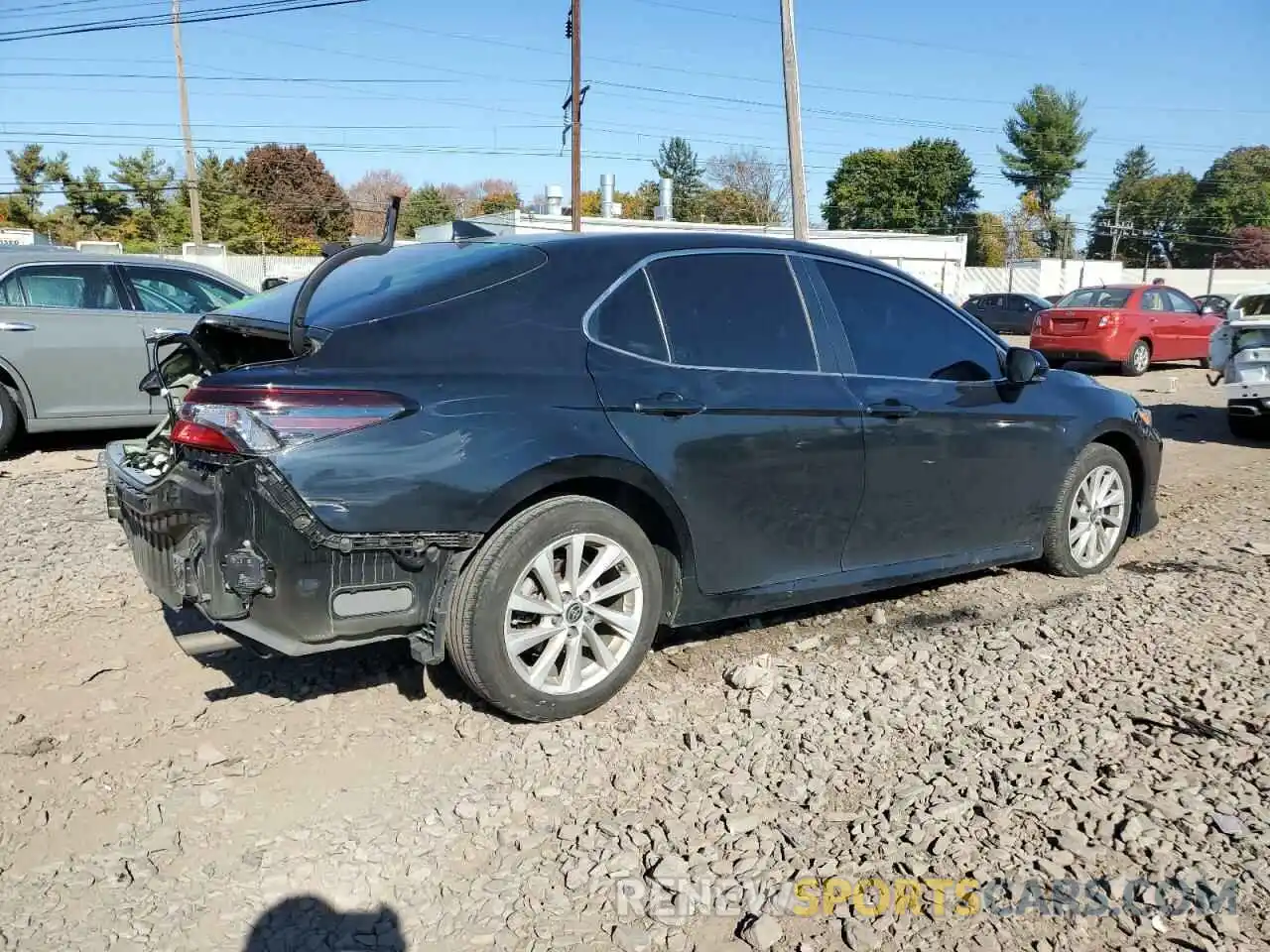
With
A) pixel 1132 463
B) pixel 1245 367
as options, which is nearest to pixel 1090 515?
pixel 1132 463

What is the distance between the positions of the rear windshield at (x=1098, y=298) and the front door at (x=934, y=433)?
14.2 metres

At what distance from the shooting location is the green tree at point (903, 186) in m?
73.2

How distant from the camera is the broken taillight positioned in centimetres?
280

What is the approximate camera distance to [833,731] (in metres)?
3.32

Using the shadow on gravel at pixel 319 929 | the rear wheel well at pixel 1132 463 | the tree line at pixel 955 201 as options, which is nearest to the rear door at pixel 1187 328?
the rear wheel well at pixel 1132 463

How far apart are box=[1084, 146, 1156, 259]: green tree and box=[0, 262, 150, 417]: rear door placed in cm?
7658

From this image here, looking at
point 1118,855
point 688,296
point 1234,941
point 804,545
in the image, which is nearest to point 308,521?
point 688,296

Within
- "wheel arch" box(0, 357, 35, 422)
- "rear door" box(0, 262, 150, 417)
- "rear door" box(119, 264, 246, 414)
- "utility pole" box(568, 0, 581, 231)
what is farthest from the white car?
"utility pole" box(568, 0, 581, 231)

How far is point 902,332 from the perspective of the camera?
4.29 meters

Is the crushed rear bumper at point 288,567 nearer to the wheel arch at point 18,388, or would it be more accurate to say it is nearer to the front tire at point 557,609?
the front tire at point 557,609

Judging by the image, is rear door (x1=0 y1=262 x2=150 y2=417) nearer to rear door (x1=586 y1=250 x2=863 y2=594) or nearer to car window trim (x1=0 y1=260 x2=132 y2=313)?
car window trim (x1=0 y1=260 x2=132 y2=313)

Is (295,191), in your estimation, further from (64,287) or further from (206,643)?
(206,643)

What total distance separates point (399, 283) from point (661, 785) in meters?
1.87

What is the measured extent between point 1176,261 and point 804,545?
86.3 metres
